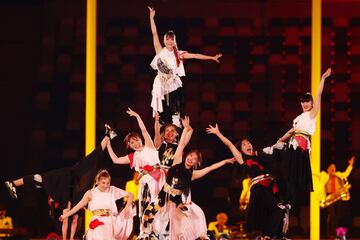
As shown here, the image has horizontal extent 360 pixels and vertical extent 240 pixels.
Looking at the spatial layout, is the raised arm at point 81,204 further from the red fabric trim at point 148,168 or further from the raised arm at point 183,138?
the raised arm at point 183,138

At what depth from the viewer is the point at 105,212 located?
9.62 metres

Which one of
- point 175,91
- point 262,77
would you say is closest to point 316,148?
point 175,91

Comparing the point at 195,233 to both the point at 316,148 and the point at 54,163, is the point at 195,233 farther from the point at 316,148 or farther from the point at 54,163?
the point at 54,163

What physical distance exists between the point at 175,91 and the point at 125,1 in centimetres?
503

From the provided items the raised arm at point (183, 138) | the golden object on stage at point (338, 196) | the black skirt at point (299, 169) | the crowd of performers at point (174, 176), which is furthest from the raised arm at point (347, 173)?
the raised arm at point (183, 138)

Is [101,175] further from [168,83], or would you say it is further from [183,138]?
[168,83]

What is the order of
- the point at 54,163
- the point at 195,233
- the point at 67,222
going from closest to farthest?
the point at 195,233 < the point at 67,222 < the point at 54,163

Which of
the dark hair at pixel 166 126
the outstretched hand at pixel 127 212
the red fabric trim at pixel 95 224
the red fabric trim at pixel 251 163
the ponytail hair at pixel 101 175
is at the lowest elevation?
the red fabric trim at pixel 95 224

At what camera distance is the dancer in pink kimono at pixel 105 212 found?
9547 mm

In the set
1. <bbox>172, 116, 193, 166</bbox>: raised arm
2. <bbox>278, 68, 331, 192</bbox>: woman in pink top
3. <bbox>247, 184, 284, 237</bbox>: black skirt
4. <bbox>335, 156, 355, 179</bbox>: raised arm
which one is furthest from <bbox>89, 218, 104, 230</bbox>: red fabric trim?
<bbox>335, 156, 355, 179</bbox>: raised arm

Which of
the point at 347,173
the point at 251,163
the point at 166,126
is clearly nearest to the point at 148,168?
the point at 166,126

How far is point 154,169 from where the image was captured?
9.65 meters

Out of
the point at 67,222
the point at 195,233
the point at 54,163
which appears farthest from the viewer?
the point at 54,163

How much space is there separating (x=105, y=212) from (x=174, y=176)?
2.39 ft
